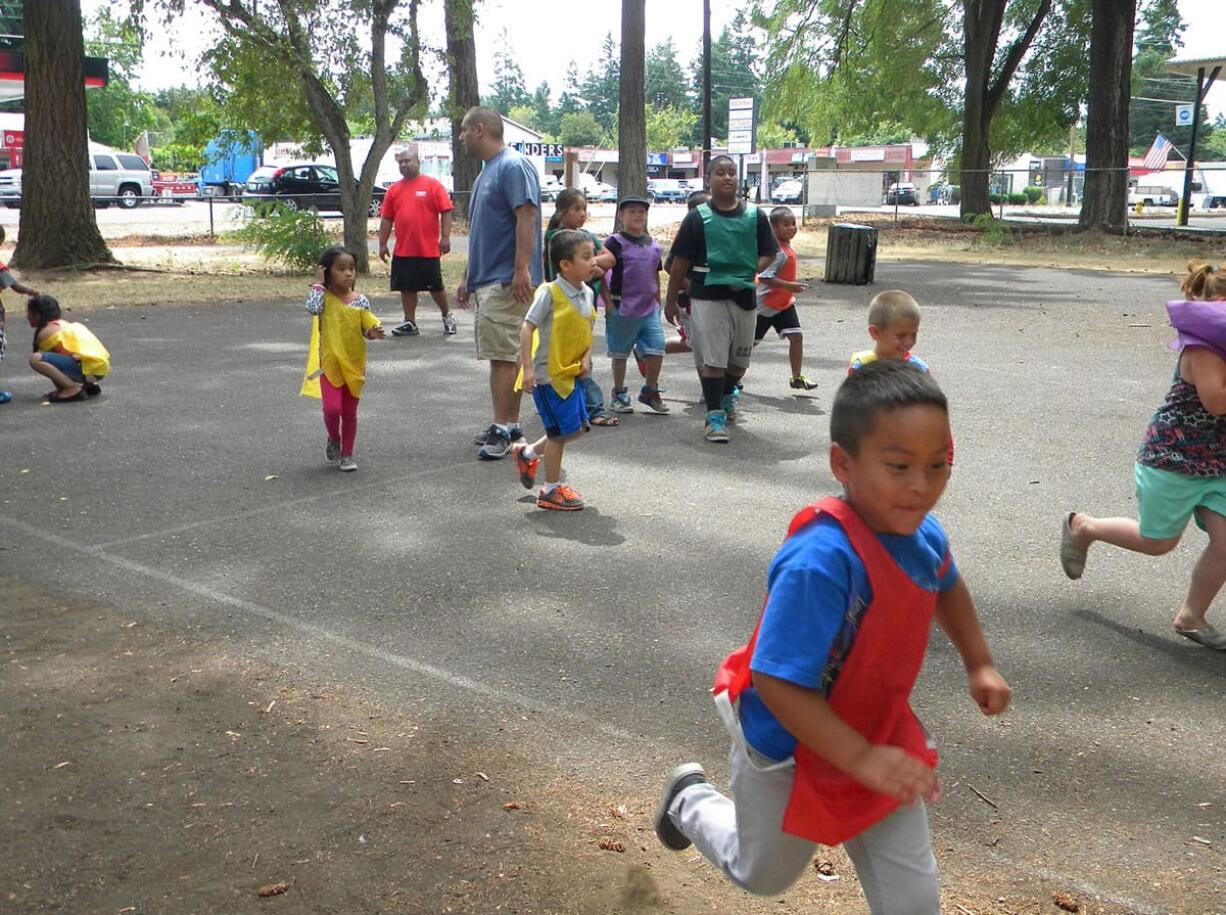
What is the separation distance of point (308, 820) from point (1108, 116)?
27523 millimetres

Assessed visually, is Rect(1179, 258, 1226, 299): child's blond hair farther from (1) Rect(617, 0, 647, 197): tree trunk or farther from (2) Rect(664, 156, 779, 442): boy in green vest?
(1) Rect(617, 0, 647, 197): tree trunk

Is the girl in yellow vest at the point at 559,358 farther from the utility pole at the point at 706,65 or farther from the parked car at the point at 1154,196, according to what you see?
the parked car at the point at 1154,196

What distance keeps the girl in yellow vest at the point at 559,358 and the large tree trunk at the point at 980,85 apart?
2570 cm

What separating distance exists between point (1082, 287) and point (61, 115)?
14.6 metres

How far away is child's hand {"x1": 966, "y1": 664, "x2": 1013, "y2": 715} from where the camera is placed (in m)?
2.43

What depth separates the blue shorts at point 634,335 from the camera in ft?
29.7

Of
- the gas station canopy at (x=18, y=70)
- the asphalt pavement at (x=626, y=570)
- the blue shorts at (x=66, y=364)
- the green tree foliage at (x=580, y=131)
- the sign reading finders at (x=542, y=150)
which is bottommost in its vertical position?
the asphalt pavement at (x=626, y=570)

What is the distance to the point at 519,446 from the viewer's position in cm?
668

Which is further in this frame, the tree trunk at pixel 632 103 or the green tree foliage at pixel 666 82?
the green tree foliage at pixel 666 82

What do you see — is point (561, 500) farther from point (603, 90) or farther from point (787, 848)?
point (603, 90)

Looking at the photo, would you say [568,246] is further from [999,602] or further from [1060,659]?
[1060,659]

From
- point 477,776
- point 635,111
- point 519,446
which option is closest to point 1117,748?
point 477,776

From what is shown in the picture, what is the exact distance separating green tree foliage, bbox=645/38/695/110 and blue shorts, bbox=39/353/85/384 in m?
146

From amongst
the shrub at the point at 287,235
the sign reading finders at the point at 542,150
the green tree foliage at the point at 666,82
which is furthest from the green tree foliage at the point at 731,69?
the shrub at the point at 287,235
